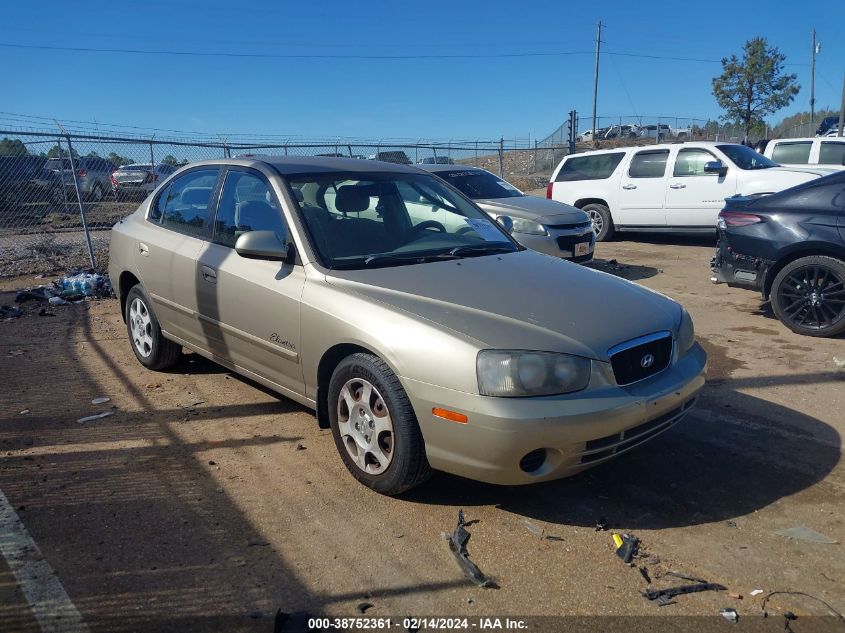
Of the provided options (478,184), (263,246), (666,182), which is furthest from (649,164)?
(263,246)

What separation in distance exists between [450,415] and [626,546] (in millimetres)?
973

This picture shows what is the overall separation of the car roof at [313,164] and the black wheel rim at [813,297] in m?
3.84

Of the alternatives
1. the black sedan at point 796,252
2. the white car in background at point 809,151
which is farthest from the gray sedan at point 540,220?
the white car in background at point 809,151

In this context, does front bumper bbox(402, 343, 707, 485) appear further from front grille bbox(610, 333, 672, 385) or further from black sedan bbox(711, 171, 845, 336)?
black sedan bbox(711, 171, 845, 336)

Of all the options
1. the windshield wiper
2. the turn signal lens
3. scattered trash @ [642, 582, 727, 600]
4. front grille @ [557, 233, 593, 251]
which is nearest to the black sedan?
front grille @ [557, 233, 593, 251]

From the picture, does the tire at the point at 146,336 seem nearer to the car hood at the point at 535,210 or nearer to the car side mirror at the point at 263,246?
the car side mirror at the point at 263,246

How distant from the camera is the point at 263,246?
3.90 m

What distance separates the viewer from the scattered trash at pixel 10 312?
776 cm

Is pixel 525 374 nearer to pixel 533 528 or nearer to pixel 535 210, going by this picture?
pixel 533 528

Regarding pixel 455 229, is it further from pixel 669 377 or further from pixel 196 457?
pixel 196 457

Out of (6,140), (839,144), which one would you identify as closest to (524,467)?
(6,140)

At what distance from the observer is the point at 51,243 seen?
11805 mm

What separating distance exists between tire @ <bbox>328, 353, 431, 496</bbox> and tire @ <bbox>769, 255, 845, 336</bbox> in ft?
15.4

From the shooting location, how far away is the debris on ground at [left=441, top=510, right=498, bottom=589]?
2.87 m
